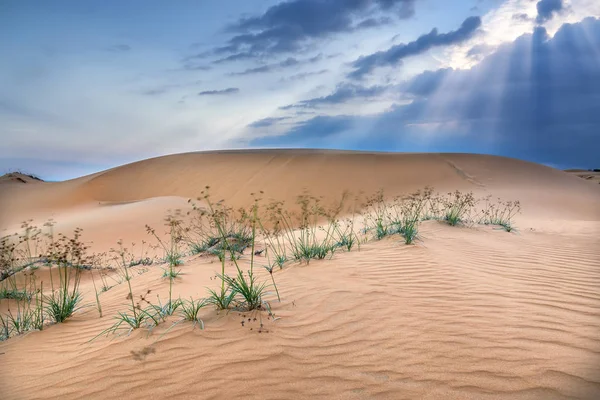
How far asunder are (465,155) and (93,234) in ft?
76.0

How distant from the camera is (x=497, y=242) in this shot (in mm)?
7449

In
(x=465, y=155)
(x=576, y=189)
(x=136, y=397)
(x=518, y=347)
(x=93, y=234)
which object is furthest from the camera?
(x=465, y=155)

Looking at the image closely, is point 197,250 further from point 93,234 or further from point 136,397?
point 93,234

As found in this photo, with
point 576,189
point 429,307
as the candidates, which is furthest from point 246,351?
→ point 576,189

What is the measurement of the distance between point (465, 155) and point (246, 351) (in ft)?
86.0

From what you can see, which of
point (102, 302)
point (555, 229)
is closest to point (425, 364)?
point (102, 302)

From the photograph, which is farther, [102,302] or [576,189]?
[576,189]

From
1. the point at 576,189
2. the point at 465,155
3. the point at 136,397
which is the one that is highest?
the point at 465,155

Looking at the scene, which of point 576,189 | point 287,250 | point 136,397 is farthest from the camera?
point 576,189

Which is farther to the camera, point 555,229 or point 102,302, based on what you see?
point 555,229

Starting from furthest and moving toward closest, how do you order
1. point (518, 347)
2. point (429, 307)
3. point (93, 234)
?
point (93, 234) < point (429, 307) < point (518, 347)

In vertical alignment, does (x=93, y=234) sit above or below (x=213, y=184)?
below

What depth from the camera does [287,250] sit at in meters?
7.38

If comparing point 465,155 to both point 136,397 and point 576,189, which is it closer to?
point 576,189
